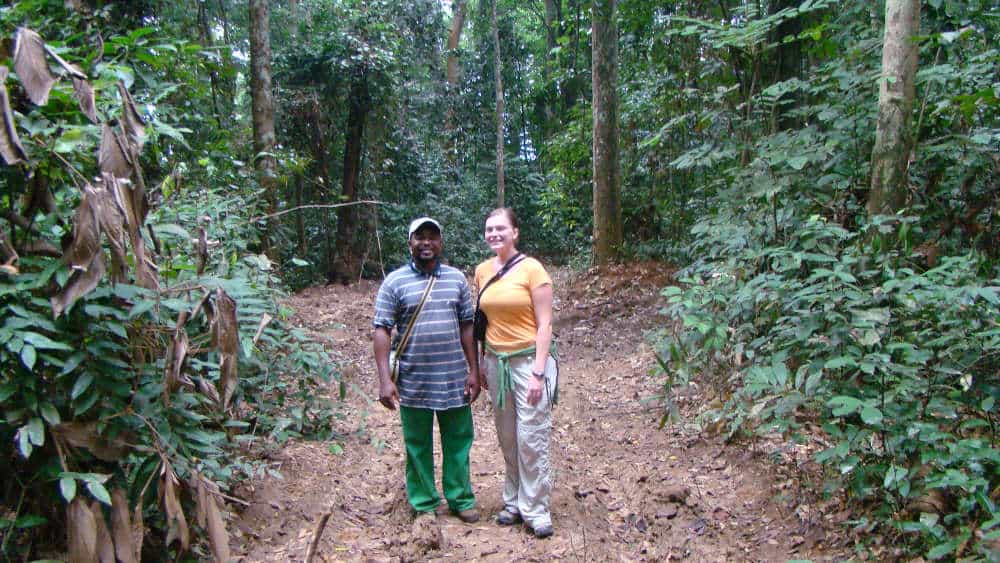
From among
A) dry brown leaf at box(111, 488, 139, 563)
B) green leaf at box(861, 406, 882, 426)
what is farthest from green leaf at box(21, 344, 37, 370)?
green leaf at box(861, 406, 882, 426)

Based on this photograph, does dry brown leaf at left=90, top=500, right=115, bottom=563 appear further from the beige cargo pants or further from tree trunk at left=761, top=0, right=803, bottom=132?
tree trunk at left=761, top=0, right=803, bottom=132

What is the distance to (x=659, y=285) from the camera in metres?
10.9

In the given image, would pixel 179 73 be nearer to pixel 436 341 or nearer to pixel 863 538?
pixel 436 341

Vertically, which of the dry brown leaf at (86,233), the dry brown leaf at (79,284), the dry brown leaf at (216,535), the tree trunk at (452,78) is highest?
the tree trunk at (452,78)

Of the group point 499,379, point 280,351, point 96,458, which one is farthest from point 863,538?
point 280,351

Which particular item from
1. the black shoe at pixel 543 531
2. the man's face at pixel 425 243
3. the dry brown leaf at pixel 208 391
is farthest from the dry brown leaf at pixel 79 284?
the black shoe at pixel 543 531

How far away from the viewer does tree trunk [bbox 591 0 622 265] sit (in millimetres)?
11281

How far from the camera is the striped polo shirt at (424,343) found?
3904 millimetres

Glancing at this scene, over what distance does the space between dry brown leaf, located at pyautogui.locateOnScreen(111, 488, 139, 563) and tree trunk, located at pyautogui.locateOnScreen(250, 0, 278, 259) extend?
725 centimetres

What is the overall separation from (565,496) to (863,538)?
1.79 metres

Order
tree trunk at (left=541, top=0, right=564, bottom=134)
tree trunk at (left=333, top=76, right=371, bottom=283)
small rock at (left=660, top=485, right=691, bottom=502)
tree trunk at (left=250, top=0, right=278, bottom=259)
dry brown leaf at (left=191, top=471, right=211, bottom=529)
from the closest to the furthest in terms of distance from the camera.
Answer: dry brown leaf at (left=191, top=471, right=211, bottom=529) < small rock at (left=660, top=485, right=691, bottom=502) < tree trunk at (left=250, top=0, right=278, bottom=259) < tree trunk at (left=333, top=76, right=371, bottom=283) < tree trunk at (left=541, top=0, right=564, bottom=134)

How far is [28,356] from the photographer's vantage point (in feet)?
7.28

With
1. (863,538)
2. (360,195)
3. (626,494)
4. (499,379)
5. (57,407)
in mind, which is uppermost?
(360,195)

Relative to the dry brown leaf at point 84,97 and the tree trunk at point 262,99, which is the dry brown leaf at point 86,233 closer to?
the dry brown leaf at point 84,97
